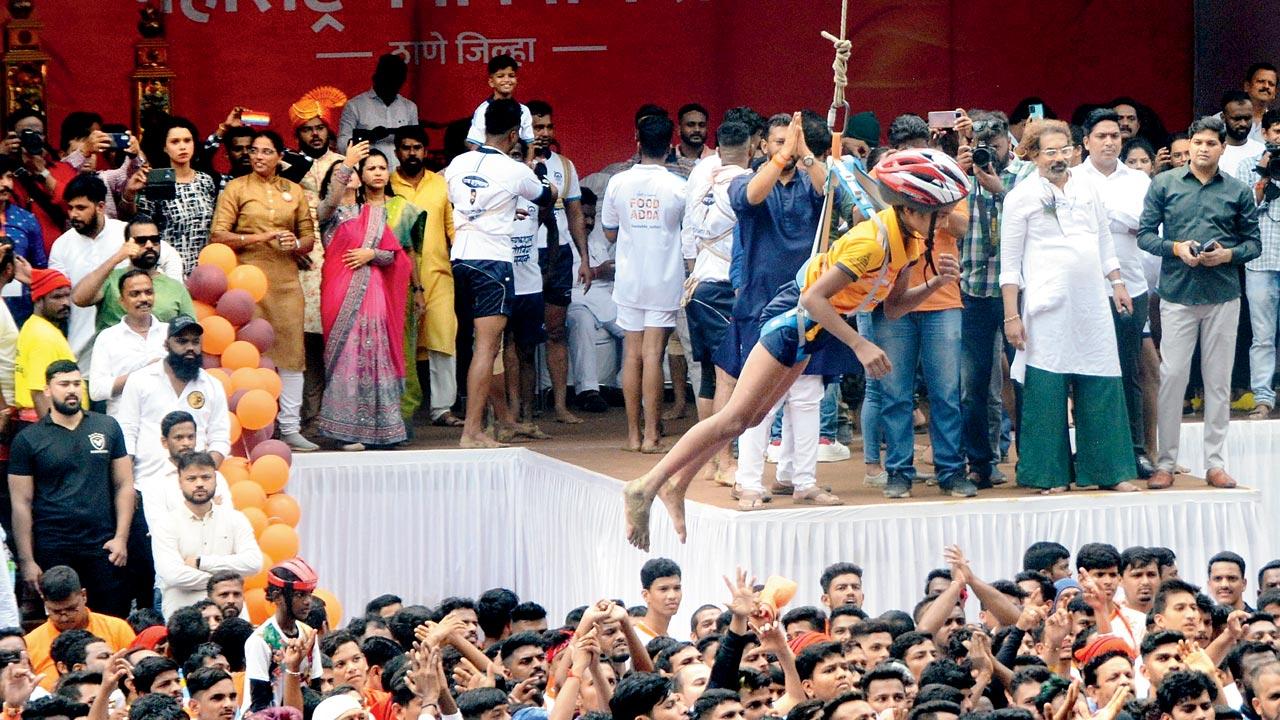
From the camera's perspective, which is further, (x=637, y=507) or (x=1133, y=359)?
(x=1133, y=359)

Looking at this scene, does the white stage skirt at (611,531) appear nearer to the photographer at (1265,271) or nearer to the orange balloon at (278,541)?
the photographer at (1265,271)

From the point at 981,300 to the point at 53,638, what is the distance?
445 centimetres

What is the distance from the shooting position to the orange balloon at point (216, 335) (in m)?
11.2

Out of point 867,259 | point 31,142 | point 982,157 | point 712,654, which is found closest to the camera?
point 867,259

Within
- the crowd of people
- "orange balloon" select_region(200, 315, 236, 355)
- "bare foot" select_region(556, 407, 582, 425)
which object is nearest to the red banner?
"bare foot" select_region(556, 407, 582, 425)

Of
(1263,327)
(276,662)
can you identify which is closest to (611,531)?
(276,662)

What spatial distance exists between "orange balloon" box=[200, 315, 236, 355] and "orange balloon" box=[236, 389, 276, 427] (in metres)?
0.31

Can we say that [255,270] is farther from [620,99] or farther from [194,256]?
[620,99]

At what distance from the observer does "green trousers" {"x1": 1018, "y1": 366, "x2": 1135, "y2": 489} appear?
10.6 meters

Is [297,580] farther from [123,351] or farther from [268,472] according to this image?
[123,351]

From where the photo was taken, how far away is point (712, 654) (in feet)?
28.2

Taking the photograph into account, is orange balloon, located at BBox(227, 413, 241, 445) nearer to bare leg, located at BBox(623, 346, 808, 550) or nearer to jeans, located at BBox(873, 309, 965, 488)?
bare leg, located at BBox(623, 346, 808, 550)

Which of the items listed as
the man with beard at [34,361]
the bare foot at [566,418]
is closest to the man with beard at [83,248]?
the man with beard at [34,361]

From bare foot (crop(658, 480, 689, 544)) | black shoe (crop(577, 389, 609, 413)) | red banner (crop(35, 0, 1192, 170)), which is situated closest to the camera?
bare foot (crop(658, 480, 689, 544))
